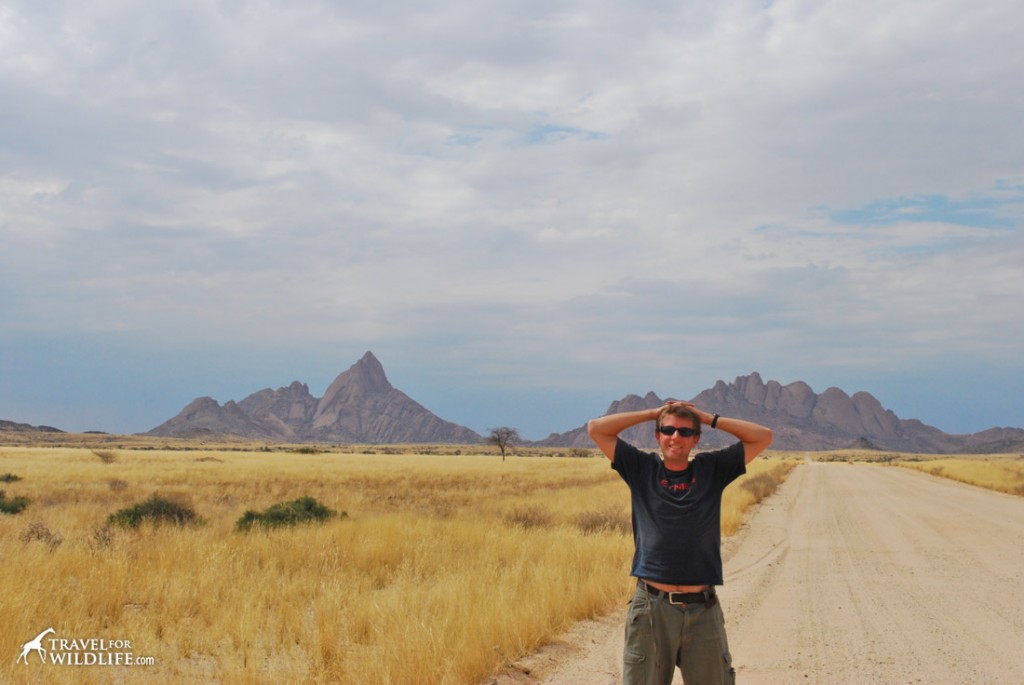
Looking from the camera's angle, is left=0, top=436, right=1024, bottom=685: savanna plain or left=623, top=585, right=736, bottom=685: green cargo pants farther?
left=0, top=436, right=1024, bottom=685: savanna plain

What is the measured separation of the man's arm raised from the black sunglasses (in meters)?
0.31

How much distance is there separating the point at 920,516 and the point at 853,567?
1144 centimetres

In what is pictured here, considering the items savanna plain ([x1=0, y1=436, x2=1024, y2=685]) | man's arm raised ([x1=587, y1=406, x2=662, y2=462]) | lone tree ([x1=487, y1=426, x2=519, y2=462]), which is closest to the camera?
man's arm raised ([x1=587, y1=406, x2=662, y2=462])

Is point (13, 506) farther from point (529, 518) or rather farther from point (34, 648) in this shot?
point (34, 648)

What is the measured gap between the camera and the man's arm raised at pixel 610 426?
454 centimetres

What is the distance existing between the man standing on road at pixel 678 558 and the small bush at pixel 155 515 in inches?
501

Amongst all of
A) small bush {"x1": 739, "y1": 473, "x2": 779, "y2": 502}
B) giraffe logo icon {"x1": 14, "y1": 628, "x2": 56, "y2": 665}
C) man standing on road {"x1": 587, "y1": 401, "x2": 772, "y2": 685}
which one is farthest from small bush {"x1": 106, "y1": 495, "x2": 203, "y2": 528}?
small bush {"x1": 739, "y1": 473, "x2": 779, "y2": 502}

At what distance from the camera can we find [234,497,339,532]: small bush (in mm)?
15227

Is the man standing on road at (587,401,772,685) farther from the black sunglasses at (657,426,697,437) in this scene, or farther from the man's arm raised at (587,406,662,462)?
the man's arm raised at (587,406,662,462)

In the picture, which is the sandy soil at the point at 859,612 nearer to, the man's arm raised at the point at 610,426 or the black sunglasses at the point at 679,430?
the man's arm raised at the point at 610,426

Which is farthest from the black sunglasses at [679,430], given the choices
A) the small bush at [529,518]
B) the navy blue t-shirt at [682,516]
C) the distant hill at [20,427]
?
the distant hill at [20,427]

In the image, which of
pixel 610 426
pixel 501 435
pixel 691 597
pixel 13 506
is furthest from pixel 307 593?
pixel 501 435

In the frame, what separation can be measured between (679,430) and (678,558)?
695 millimetres

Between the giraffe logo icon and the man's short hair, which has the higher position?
the man's short hair
